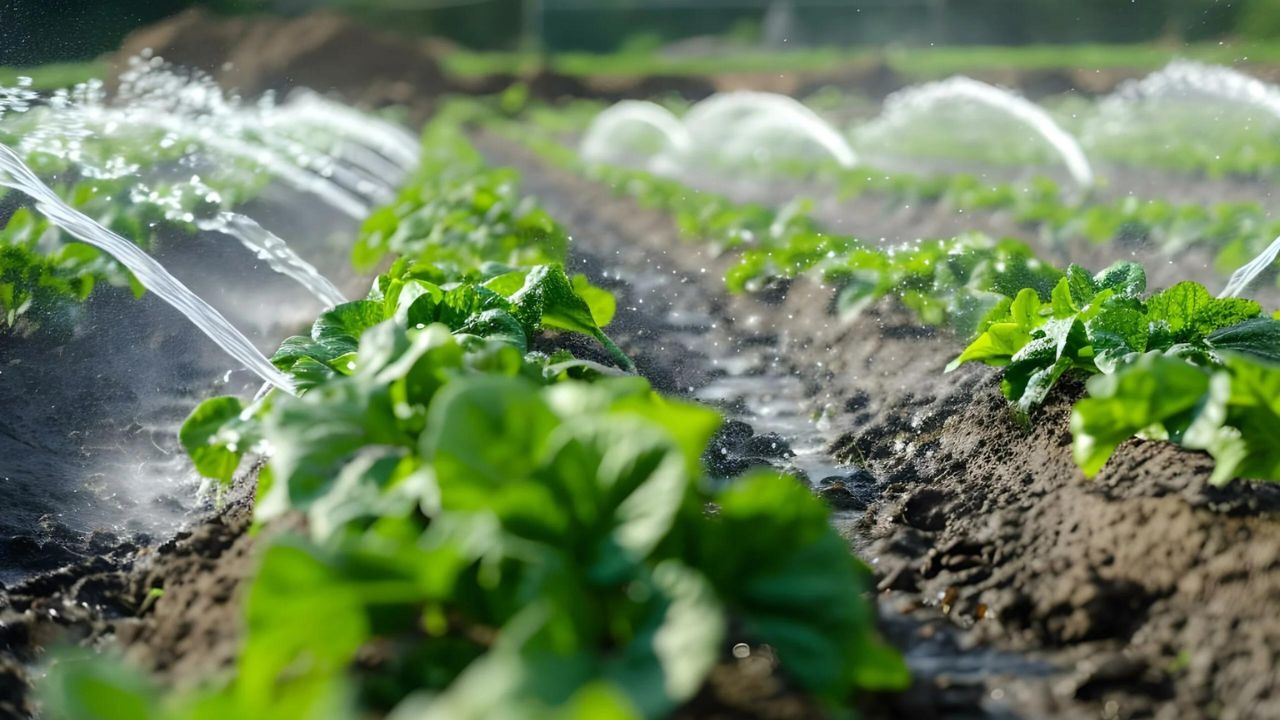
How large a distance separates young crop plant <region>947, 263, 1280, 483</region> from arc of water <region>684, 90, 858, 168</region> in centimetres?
771

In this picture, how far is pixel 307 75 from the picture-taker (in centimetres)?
1870

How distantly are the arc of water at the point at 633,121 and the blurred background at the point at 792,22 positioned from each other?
4394 mm

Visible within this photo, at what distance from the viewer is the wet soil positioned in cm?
189

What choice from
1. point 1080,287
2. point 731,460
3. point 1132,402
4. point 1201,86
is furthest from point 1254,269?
point 1201,86

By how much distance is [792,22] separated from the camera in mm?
26281

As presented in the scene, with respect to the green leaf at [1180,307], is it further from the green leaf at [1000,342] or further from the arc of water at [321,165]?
the arc of water at [321,165]

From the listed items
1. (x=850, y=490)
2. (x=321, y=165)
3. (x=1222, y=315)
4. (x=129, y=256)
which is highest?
(x=1222, y=315)

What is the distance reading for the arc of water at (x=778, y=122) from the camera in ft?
38.4

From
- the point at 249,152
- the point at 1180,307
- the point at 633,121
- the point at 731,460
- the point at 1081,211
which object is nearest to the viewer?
the point at 1180,307

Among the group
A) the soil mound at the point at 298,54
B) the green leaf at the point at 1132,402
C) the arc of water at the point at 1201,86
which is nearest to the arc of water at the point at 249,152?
the soil mound at the point at 298,54

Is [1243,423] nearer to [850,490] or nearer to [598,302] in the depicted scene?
[850,490]

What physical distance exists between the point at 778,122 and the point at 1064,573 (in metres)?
11.0

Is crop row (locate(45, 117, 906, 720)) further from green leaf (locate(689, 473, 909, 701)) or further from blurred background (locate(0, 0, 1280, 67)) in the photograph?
blurred background (locate(0, 0, 1280, 67))

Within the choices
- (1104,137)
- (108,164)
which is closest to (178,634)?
(108,164)
